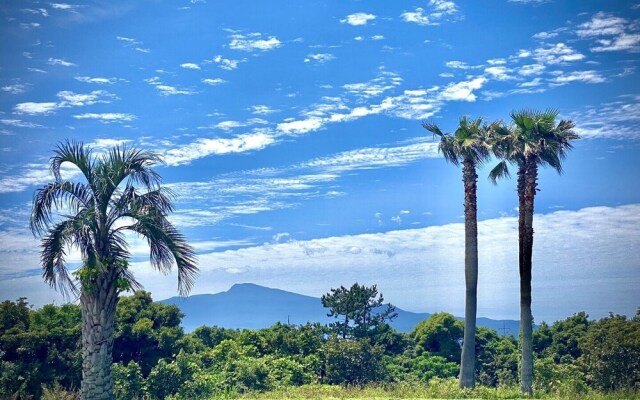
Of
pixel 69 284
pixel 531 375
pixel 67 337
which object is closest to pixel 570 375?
pixel 531 375

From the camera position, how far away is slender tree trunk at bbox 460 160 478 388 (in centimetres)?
2623

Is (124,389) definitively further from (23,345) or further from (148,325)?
(148,325)

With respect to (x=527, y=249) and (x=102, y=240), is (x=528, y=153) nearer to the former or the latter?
(x=527, y=249)

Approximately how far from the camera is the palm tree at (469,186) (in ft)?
87.8

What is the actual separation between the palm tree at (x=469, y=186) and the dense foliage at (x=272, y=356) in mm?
2702

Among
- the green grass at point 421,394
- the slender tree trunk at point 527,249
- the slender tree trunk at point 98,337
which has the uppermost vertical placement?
the slender tree trunk at point 527,249

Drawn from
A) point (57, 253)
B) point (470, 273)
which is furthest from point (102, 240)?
point (470, 273)

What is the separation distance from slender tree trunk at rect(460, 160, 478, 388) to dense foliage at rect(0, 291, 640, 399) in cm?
198

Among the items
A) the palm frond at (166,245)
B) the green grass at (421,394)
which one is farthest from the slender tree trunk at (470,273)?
the palm frond at (166,245)

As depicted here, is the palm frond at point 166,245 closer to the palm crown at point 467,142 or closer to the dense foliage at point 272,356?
the dense foliage at point 272,356

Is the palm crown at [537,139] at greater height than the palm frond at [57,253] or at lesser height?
greater

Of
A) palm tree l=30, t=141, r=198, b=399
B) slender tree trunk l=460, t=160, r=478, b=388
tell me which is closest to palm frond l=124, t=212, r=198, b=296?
palm tree l=30, t=141, r=198, b=399

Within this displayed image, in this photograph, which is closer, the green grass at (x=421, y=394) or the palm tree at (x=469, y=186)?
the green grass at (x=421, y=394)

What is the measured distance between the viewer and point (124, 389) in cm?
2236
